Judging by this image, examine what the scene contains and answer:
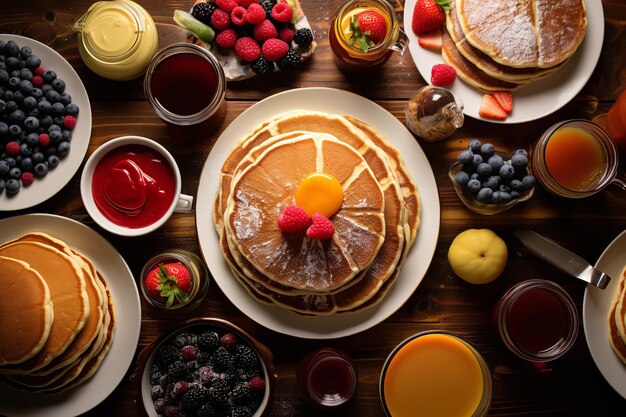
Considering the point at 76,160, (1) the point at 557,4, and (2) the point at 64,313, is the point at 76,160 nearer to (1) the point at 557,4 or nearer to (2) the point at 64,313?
(2) the point at 64,313

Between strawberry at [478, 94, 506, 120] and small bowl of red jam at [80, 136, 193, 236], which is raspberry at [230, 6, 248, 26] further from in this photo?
strawberry at [478, 94, 506, 120]

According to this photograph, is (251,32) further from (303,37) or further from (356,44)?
(356,44)

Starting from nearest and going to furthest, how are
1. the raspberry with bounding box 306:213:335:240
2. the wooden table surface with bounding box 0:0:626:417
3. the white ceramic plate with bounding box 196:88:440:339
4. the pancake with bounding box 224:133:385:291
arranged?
1. the raspberry with bounding box 306:213:335:240
2. the pancake with bounding box 224:133:385:291
3. the white ceramic plate with bounding box 196:88:440:339
4. the wooden table surface with bounding box 0:0:626:417

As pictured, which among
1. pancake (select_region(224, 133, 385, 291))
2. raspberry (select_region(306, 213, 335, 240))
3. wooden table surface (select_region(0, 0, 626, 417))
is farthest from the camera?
wooden table surface (select_region(0, 0, 626, 417))

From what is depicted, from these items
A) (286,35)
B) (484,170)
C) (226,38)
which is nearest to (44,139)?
(226,38)

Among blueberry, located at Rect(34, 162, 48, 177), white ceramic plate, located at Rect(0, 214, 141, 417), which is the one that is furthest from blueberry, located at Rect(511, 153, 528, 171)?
blueberry, located at Rect(34, 162, 48, 177)

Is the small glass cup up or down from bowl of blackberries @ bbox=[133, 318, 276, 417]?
up
